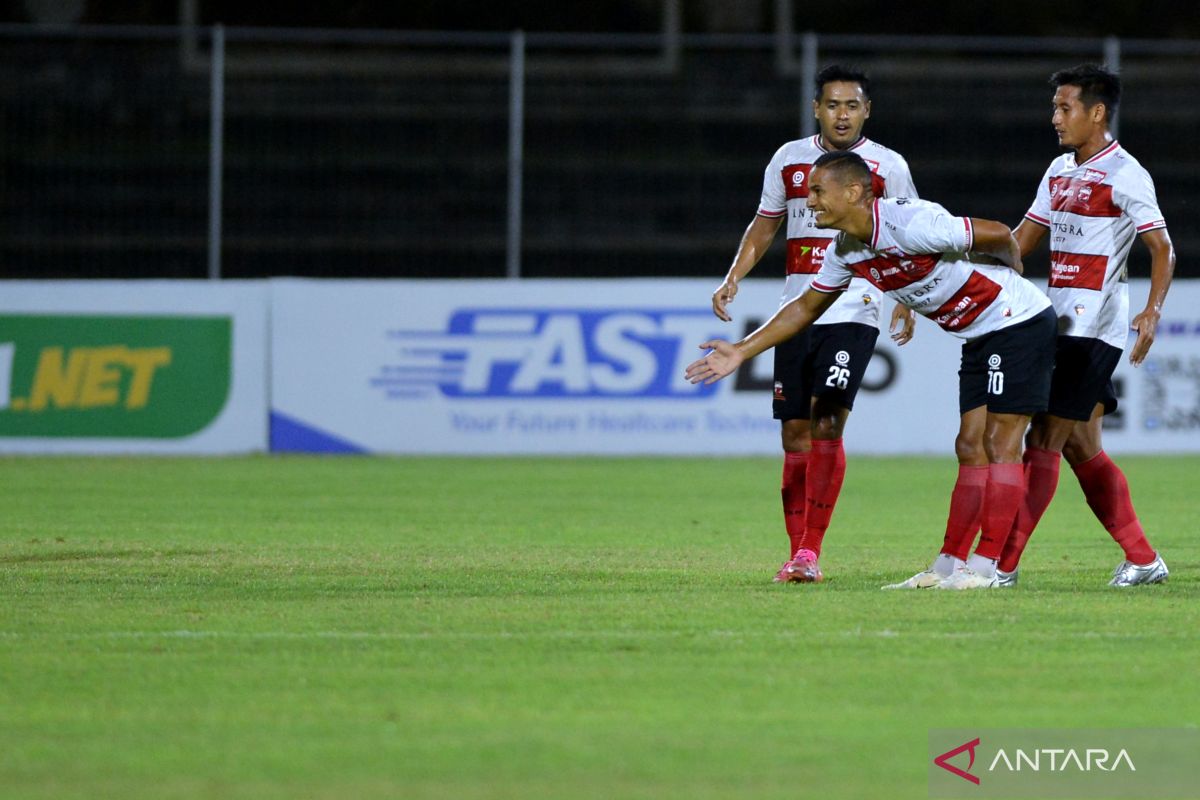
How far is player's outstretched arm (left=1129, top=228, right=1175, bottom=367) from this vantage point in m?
7.21

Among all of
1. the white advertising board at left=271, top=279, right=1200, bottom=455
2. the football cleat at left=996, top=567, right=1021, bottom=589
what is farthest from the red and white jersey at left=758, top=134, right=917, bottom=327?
the white advertising board at left=271, top=279, right=1200, bottom=455

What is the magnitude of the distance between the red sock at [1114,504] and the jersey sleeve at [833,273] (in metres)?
1.37

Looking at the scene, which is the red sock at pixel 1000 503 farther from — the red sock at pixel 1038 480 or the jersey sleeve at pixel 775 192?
the jersey sleeve at pixel 775 192

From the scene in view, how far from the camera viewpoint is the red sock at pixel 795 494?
26.3 ft

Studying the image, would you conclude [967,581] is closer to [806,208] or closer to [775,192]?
[806,208]

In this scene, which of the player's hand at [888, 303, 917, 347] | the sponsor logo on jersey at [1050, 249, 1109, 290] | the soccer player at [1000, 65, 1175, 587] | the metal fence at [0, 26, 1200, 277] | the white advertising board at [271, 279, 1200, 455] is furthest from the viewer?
the metal fence at [0, 26, 1200, 277]

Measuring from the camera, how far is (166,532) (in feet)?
32.6

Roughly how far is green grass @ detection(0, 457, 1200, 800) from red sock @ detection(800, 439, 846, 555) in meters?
0.26

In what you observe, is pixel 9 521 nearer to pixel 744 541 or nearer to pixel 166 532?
pixel 166 532

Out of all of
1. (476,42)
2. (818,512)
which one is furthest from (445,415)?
(818,512)

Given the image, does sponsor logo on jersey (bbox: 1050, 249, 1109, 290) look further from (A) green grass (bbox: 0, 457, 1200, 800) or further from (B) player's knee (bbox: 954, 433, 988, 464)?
(A) green grass (bbox: 0, 457, 1200, 800)

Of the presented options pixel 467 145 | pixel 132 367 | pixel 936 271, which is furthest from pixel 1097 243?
pixel 467 145

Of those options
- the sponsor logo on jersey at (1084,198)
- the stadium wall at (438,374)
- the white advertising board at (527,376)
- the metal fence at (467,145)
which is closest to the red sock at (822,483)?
the sponsor logo on jersey at (1084,198)

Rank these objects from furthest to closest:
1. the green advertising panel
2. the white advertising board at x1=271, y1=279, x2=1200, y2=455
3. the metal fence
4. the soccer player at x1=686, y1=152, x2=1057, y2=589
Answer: the metal fence → the white advertising board at x1=271, y1=279, x2=1200, y2=455 → the green advertising panel → the soccer player at x1=686, y1=152, x2=1057, y2=589
